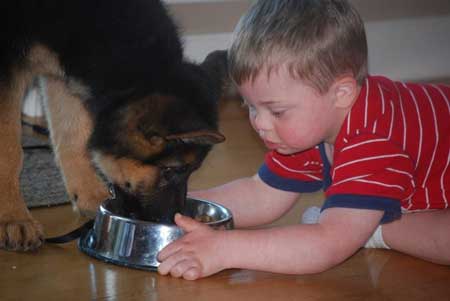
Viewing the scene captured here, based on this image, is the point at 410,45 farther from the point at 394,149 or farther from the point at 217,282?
the point at 217,282

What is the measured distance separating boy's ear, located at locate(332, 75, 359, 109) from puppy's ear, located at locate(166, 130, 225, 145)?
0.84ft

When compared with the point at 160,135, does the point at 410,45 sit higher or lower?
lower

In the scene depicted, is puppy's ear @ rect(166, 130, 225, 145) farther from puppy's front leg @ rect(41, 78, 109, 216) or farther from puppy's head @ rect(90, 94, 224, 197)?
puppy's front leg @ rect(41, 78, 109, 216)

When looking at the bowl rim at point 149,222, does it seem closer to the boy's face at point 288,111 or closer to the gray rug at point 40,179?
the boy's face at point 288,111

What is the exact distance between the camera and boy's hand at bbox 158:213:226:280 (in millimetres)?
1585

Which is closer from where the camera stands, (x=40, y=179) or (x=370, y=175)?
(x=370, y=175)

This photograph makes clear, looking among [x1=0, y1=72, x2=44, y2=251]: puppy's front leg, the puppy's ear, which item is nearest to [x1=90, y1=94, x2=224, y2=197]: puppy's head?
the puppy's ear

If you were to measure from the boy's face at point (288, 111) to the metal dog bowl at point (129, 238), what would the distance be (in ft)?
0.76

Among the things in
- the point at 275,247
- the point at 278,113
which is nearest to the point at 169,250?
the point at 275,247

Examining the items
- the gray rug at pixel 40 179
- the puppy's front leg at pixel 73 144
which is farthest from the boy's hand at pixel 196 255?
the gray rug at pixel 40 179

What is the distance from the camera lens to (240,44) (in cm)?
166

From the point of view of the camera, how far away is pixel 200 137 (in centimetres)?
166

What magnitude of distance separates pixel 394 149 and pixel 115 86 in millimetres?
648

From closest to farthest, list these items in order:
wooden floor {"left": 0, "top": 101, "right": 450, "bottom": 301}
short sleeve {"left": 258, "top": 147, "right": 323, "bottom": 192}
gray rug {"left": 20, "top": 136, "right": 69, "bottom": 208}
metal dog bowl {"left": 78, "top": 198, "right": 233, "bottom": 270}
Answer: wooden floor {"left": 0, "top": 101, "right": 450, "bottom": 301}
metal dog bowl {"left": 78, "top": 198, "right": 233, "bottom": 270}
short sleeve {"left": 258, "top": 147, "right": 323, "bottom": 192}
gray rug {"left": 20, "top": 136, "right": 69, "bottom": 208}
